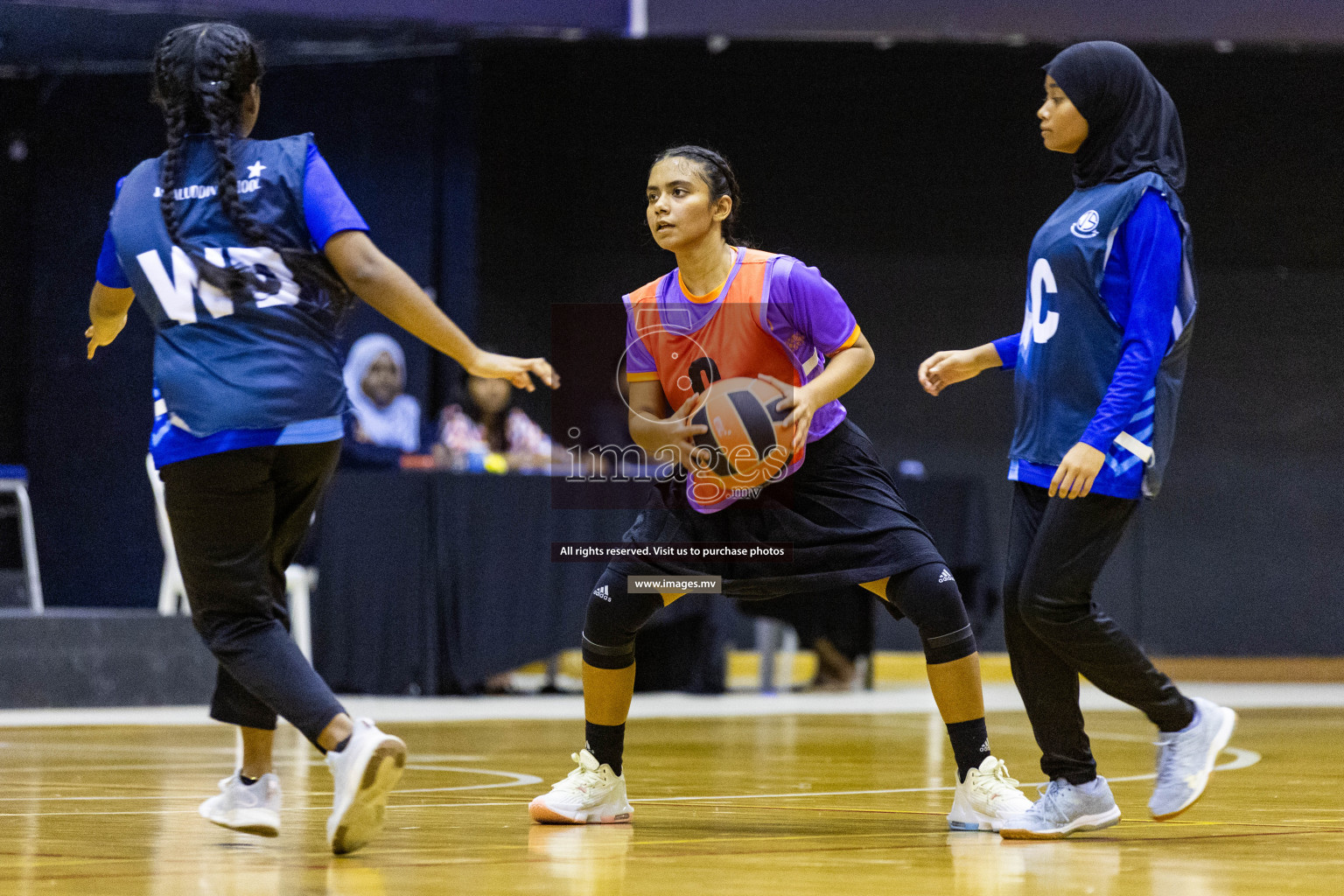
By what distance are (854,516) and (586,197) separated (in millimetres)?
7789

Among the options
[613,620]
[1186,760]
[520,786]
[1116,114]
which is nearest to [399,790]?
[520,786]

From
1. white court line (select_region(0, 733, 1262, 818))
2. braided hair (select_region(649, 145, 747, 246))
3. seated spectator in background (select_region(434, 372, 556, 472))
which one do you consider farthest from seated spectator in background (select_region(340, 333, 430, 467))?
braided hair (select_region(649, 145, 747, 246))

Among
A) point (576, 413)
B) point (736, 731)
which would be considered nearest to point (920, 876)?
point (736, 731)

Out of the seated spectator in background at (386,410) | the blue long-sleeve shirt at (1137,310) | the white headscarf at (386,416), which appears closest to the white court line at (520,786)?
the blue long-sleeve shirt at (1137,310)

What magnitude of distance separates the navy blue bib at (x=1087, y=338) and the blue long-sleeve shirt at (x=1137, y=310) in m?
0.02

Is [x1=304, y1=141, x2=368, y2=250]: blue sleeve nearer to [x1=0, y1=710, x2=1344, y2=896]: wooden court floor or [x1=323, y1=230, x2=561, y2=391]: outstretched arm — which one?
→ [x1=323, y1=230, x2=561, y2=391]: outstretched arm

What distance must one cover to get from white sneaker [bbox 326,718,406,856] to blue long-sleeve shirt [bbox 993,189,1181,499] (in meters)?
1.38

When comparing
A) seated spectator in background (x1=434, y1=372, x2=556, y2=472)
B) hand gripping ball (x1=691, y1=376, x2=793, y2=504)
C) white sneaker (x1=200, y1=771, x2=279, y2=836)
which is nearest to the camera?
white sneaker (x1=200, y1=771, x2=279, y2=836)

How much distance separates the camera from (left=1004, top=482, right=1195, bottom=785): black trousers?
3.07 m

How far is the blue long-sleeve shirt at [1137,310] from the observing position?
3002 mm

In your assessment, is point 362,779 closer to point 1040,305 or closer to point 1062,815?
point 1062,815

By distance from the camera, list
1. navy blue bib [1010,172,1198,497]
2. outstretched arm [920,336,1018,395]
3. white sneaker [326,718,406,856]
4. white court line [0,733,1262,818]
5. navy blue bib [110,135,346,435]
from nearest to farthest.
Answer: white sneaker [326,718,406,856]
navy blue bib [110,135,346,435]
navy blue bib [1010,172,1198,497]
outstretched arm [920,336,1018,395]
white court line [0,733,1262,818]

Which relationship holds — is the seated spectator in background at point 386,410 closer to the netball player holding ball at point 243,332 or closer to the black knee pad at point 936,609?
the black knee pad at point 936,609

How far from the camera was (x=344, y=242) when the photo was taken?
2.85 meters
